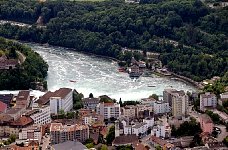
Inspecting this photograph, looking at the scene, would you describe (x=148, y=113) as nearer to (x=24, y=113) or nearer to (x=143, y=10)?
(x=24, y=113)

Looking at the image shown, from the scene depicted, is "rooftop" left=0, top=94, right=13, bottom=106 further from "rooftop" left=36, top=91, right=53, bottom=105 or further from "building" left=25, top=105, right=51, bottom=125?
"building" left=25, top=105, right=51, bottom=125

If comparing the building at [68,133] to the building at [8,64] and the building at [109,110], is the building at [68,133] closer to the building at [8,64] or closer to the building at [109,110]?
the building at [109,110]

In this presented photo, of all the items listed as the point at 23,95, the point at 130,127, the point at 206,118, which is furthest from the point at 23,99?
the point at 206,118

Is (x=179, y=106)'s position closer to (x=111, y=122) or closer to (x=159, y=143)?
(x=111, y=122)

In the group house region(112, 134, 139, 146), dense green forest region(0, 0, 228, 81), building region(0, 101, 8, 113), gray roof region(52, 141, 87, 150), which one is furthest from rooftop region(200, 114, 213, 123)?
dense green forest region(0, 0, 228, 81)

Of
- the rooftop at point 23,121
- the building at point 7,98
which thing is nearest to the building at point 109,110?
the rooftop at point 23,121

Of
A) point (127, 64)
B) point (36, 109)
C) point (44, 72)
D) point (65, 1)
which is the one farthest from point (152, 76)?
point (65, 1)
